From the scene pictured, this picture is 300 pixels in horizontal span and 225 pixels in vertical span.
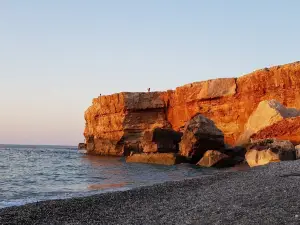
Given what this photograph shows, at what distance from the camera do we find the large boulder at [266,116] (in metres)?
32.7

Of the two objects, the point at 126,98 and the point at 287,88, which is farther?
the point at 126,98

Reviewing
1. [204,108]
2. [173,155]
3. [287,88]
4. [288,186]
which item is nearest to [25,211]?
[288,186]

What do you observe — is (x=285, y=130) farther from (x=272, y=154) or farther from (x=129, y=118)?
(x=129, y=118)

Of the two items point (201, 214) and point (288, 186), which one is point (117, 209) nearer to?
point (201, 214)

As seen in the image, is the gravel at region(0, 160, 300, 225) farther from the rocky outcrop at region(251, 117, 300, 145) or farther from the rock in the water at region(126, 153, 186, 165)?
the rocky outcrop at region(251, 117, 300, 145)

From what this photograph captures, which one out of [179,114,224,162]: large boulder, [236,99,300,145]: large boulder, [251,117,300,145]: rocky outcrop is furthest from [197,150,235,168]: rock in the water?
[236,99,300,145]: large boulder

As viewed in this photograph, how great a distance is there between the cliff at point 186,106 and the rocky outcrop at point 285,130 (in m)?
11.0

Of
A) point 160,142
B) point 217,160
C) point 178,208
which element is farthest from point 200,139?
point 178,208

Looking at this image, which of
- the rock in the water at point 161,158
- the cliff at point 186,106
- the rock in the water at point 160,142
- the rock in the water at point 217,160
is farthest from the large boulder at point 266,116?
the rock in the water at point 161,158

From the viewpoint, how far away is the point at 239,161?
90.5 ft

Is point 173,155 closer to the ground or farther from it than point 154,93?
closer to the ground

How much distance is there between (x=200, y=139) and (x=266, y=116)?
7.69 meters

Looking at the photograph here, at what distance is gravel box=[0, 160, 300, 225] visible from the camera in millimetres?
7250

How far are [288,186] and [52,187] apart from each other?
1079 cm
